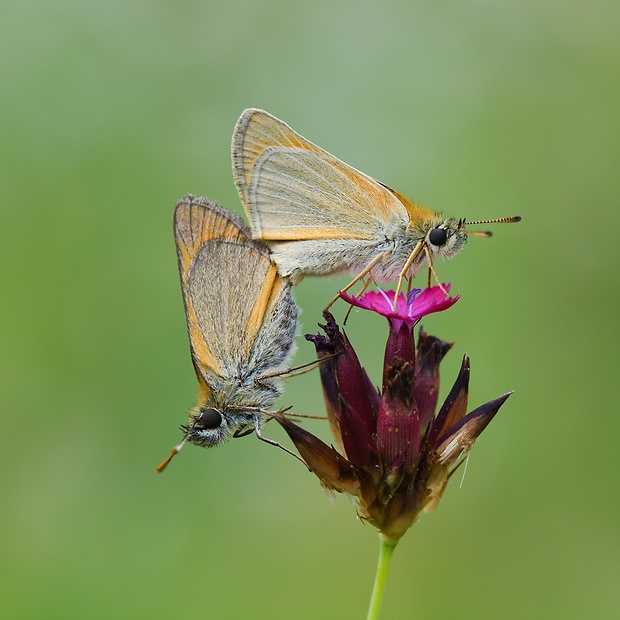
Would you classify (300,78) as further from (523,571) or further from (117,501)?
(523,571)

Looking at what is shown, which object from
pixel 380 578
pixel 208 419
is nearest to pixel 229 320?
pixel 208 419

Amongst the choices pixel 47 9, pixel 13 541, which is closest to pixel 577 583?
pixel 13 541

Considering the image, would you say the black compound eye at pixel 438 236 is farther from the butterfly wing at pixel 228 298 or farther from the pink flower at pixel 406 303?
the butterfly wing at pixel 228 298

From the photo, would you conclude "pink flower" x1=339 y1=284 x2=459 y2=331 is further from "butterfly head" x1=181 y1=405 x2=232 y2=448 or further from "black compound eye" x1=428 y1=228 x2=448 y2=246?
"butterfly head" x1=181 y1=405 x2=232 y2=448

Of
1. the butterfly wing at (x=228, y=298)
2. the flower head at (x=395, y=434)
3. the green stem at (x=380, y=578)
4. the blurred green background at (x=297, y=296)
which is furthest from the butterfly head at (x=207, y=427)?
the blurred green background at (x=297, y=296)

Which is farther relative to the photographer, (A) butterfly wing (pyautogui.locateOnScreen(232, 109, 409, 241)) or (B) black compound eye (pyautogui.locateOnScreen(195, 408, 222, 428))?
(A) butterfly wing (pyautogui.locateOnScreen(232, 109, 409, 241))

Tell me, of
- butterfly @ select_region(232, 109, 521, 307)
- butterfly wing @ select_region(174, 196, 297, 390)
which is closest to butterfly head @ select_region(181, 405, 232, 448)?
butterfly wing @ select_region(174, 196, 297, 390)

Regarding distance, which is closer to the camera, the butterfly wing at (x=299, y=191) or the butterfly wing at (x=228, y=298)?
the butterfly wing at (x=228, y=298)
